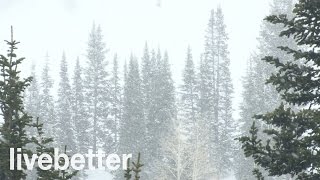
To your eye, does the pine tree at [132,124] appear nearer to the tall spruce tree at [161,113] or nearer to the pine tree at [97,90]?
the tall spruce tree at [161,113]

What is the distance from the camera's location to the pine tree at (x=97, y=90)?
6500 centimetres

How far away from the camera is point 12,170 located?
8078 mm

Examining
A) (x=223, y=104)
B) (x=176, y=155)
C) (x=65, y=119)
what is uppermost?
(x=223, y=104)

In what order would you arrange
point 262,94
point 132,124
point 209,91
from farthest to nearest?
point 209,91 < point 132,124 < point 262,94

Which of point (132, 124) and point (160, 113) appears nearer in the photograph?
point (132, 124)

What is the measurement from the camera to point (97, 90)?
67.6 metres

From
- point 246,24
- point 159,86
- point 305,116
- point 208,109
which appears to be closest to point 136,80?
point 159,86

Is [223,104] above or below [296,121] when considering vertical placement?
above

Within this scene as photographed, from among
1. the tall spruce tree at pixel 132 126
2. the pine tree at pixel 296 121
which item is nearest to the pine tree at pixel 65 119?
the tall spruce tree at pixel 132 126

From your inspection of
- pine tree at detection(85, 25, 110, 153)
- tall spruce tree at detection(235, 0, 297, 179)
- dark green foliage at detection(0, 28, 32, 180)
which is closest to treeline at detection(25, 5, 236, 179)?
pine tree at detection(85, 25, 110, 153)

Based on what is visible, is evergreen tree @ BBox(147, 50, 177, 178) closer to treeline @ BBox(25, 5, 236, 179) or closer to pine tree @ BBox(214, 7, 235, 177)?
treeline @ BBox(25, 5, 236, 179)

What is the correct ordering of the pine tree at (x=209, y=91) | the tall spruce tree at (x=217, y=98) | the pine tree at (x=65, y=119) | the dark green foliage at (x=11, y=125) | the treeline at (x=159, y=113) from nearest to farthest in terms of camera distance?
the dark green foliage at (x=11, y=125) → the treeline at (x=159, y=113) → the tall spruce tree at (x=217, y=98) → the pine tree at (x=209, y=91) → the pine tree at (x=65, y=119)

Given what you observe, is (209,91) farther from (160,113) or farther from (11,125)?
(11,125)

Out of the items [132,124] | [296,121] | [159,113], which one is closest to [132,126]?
[132,124]
